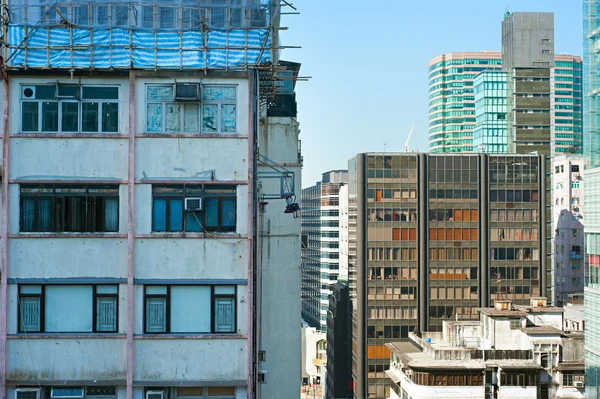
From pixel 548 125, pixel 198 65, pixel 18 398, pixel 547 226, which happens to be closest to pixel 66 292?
pixel 18 398

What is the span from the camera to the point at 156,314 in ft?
51.9

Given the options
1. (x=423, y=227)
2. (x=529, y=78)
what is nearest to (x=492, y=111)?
(x=529, y=78)

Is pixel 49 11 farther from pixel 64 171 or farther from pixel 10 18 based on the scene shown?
pixel 64 171

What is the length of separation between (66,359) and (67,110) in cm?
489

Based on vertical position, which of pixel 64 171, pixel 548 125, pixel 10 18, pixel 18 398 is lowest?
pixel 18 398

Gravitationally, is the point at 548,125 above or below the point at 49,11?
above

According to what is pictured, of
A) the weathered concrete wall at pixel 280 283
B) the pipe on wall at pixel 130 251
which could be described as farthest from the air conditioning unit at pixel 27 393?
the weathered concrete wall at pixel 280 283

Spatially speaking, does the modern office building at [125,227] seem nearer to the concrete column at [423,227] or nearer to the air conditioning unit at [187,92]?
the air conditioning unit at [187,92]

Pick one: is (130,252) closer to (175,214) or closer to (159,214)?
(159,214)

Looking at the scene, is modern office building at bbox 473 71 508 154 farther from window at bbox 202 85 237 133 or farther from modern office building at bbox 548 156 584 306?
window at bbox 202 85 237 133

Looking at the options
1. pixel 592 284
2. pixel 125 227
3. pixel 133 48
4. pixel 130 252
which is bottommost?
pixel 592 284

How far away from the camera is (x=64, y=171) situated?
51.6ft

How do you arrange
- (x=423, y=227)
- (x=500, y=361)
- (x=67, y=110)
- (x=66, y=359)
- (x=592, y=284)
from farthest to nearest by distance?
Result: (x=423, y=227) → (x=500, y=361) → (x=592, y=284) → (x=67, y=110) → (x=66, y=359)

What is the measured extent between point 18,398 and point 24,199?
3.89 meters
